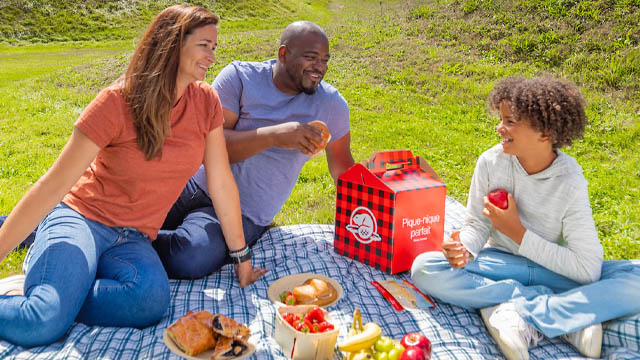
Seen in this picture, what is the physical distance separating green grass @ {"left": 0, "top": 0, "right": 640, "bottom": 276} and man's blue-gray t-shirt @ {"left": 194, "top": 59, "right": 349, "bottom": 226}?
0.85 m

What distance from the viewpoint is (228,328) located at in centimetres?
234

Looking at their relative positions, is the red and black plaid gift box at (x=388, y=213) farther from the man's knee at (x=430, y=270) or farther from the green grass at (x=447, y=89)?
the green grass at (x=447, y=89)

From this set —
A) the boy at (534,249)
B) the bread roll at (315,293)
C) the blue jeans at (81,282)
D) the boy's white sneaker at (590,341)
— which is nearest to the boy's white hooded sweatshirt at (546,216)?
the boy at (534,249)

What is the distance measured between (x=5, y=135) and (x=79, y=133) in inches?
217

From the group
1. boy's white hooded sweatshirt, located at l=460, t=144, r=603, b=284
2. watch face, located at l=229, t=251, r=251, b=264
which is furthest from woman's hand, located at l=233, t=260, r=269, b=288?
boy's white hooded sweatshirt, located at l=460, t=144, r=603, b=284

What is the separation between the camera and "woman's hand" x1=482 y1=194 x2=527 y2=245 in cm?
279

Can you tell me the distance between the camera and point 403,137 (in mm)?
7051

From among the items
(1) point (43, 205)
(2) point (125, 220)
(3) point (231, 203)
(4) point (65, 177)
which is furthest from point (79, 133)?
(3) point (231, 203)

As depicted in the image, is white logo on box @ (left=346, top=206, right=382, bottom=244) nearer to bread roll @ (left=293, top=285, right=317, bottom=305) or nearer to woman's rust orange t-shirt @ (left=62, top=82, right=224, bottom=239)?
bread roll @ (left=293, top=285, right=317, bottom=305)

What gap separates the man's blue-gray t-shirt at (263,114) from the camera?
11.4 feet

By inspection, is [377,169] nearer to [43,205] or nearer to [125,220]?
[125,220]

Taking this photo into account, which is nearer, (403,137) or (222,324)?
(222,324)

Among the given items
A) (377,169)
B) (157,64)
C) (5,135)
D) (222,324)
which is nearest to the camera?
(222,324)

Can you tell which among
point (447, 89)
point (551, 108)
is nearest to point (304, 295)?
point (551, 108)
